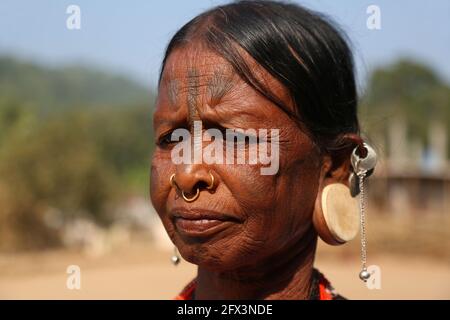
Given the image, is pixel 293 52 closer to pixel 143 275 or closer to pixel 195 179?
pixel 195 179

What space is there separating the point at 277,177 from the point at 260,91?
0.89ft

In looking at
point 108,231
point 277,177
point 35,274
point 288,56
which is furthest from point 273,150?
point 108,231

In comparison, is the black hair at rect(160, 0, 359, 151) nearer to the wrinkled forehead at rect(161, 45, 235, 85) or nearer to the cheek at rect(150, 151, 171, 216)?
the wrinkled forehead at rect(161, 45, 235, 85)

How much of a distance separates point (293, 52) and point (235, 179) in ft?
1.54

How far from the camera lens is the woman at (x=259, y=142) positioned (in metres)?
2.02

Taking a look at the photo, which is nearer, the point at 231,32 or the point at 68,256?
the point at 231,32

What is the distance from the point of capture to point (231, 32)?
2102 mm

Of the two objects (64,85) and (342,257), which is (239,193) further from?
(64,85)

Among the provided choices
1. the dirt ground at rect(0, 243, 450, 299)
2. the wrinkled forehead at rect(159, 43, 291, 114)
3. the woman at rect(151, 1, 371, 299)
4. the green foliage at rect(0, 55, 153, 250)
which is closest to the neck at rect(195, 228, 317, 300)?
the woman at rect(151, 1, 371, 299)

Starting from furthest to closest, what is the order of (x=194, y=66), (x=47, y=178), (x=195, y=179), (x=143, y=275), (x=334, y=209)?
(x=47, y=178) → (x=143, y=275) → (x=334, y=209) → (x=194, y=66) → (x=195, y=179)

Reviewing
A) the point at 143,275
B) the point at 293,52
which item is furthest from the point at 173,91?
the point at 143,275

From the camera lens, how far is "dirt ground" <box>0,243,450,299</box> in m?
12.6

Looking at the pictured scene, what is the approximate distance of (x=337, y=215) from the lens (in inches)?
87.9

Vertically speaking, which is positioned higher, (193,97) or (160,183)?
(193,97)
